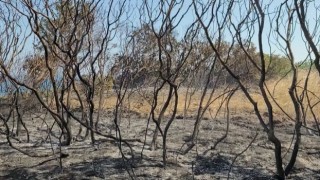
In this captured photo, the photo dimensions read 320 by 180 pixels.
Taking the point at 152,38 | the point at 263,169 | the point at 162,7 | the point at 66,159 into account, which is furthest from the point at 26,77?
the point at 263,169

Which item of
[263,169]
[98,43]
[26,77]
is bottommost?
[263,169]

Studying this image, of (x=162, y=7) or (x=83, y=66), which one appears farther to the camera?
(x=83, y=66)

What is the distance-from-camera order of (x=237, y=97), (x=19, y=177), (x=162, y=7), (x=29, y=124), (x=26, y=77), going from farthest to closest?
(x=237, y=97) → (x=29, y=124) → (x=26, y=77) → (x=162, y=7) → (x=19, y=177)

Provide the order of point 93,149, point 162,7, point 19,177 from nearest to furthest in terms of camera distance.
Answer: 1. point 19,177
2. point 162,7
3. point 93,149

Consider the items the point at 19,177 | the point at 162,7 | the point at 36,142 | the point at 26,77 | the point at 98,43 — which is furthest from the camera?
the point at 26,77

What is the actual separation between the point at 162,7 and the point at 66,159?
2.09 meters

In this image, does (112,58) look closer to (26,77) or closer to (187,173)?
(26,77)

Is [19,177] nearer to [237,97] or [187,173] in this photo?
[187,173]

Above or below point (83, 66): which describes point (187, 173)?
below

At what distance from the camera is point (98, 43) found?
7.03 m

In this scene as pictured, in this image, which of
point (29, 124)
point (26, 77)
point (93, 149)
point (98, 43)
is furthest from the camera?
point (29, 124)

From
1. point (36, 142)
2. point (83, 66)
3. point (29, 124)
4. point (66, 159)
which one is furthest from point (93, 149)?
point (29, 124)

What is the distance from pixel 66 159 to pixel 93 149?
1.88ft

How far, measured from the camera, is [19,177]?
4.59m
